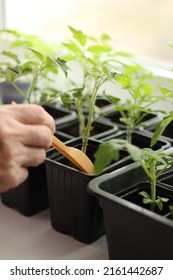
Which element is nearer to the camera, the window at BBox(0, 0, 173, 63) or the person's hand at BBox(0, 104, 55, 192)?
the person's hand at BBox(0, 104, 55, 192)

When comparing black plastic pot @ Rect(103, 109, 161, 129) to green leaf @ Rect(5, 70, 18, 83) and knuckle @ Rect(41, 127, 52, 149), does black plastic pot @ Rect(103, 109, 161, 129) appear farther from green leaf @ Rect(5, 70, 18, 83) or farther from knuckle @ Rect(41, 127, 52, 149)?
knuckle @ Rect(41, 127, 52, 149)

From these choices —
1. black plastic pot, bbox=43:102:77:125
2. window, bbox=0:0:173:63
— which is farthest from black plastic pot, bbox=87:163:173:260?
window, bbox=0:0:173:63

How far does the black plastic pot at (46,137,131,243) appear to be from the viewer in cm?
88

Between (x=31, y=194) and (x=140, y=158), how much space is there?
0.37 meters

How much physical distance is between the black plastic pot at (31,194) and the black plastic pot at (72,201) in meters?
0.08

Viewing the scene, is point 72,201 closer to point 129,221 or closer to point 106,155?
point 129,221

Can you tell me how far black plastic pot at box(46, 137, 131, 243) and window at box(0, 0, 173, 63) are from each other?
47 cm

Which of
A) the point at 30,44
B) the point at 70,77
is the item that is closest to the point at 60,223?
the point at 30,44

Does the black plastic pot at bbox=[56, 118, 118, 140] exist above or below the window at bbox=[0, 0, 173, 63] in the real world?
below

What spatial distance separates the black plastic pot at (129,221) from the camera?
2.34 feet

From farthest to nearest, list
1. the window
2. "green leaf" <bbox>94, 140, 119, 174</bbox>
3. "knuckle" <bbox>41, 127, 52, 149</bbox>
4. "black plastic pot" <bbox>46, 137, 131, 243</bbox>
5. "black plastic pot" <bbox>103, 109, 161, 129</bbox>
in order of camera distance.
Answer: the window, "black plastic pot" <bbox>103, 109, 161, 129</bbox>, "black plastic pot" <bbox>46, 137, 131, 243</bbox>, "knuckle" <bbox>41, 127, 52, 149</bbox>, "green leaf" <bbox>94, 140, 119, 174</bbox>

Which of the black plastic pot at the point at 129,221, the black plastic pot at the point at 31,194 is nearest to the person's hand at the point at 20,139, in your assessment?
the black plastic pot at the point at 129,221

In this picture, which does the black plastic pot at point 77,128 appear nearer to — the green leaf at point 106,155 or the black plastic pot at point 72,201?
the black plastic pot at point 72,201
